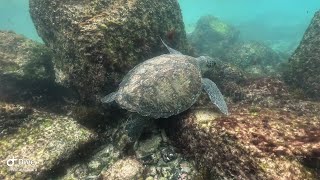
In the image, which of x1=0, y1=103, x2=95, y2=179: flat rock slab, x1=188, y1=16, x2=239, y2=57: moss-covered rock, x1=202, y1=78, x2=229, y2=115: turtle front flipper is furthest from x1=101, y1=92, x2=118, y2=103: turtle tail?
x1=188, y1=16, x2=239, y2=57: moss-covered rock

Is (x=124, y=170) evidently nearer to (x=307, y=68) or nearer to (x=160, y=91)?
(x=160, y=91)

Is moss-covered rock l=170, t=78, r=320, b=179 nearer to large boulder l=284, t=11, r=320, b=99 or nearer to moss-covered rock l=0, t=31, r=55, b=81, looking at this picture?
large boulder l=284, t=11, r=320, b=99

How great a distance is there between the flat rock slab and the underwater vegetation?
0.02 m

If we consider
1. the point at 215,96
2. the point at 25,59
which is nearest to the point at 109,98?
the point at 215,96

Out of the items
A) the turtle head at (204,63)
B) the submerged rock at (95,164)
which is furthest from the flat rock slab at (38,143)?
the turtle head at (204,63)

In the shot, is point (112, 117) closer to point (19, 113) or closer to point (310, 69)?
point (19, 113)

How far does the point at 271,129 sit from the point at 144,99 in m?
2.49

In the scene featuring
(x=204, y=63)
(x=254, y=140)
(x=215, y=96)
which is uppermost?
(x=204, y=63)

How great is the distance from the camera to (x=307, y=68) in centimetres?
791

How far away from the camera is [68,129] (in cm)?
574

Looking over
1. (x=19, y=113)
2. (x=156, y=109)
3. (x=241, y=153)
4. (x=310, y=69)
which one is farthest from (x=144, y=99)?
(x=310, y=69)

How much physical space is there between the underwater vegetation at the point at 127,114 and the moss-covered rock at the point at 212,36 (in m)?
11.3

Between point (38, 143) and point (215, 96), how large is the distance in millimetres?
3843

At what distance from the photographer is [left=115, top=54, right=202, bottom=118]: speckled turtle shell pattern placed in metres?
5.57
